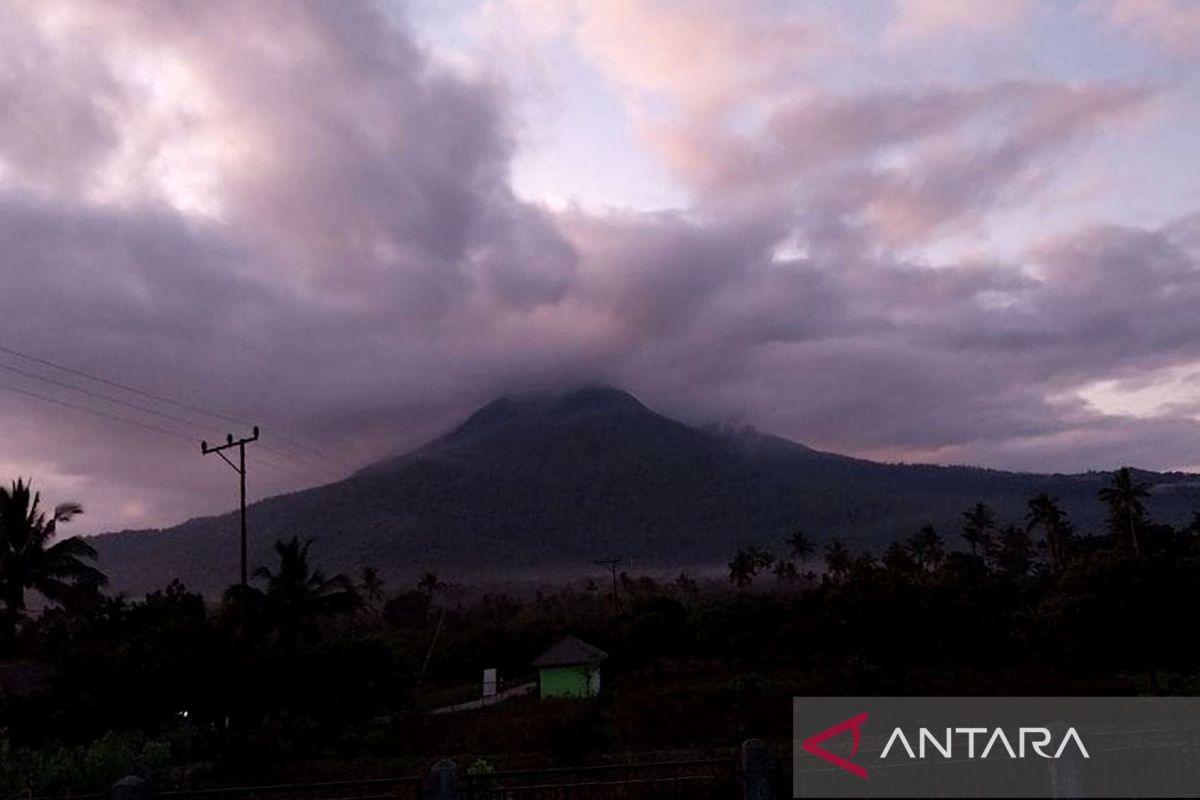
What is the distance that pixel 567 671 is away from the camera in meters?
60.2

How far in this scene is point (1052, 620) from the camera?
142 feet

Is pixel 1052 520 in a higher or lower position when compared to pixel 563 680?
higher

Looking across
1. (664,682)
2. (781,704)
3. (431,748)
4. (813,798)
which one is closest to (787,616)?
(664,682)

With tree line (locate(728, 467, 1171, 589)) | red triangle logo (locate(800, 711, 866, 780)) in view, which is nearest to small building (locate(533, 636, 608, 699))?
tree line (locate(728, 467, 1171, 589))

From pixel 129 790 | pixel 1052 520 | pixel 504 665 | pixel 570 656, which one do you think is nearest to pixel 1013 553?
pixel 1052 520

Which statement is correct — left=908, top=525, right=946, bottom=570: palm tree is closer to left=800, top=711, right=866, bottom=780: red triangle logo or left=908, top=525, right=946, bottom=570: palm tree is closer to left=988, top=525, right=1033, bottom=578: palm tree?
left=988, top=525, right=1033, bottom=578: palm tree

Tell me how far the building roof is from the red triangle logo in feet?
135

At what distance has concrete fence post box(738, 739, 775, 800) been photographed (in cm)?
1271

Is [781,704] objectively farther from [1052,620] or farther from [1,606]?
[1,606]

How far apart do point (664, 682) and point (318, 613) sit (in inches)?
784

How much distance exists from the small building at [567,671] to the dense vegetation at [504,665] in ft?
7.21

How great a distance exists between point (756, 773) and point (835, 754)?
332 centimetres

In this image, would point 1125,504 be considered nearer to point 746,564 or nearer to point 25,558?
point 746,564

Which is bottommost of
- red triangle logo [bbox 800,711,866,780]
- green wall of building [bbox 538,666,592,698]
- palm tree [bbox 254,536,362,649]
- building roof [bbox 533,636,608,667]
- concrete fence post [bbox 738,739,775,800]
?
green wall of building [bbox 538,666,592,698]
